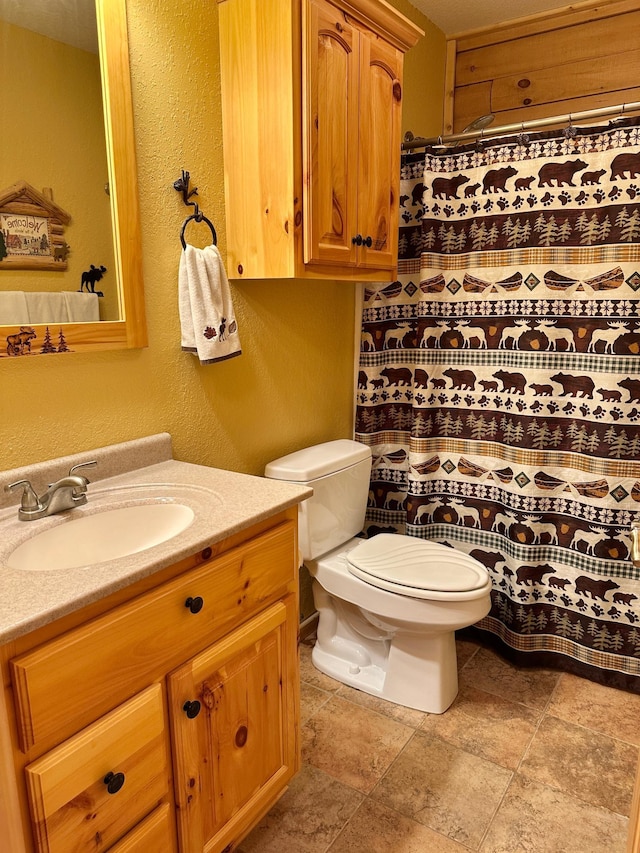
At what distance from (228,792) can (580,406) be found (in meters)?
1.56

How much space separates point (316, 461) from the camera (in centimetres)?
203

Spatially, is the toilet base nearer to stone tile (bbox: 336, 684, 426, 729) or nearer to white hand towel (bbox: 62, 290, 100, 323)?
stone tile (bbox: 336, 684, 426, 729)

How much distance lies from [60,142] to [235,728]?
1357 millimetres

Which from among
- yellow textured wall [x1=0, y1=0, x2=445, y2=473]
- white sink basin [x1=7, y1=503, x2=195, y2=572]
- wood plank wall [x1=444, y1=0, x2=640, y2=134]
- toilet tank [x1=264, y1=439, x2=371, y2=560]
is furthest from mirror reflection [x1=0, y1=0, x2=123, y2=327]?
wood plank wall [x1=444, y1=0, x2=640, y2=134]

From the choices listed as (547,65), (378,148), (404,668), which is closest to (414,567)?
(404,668)

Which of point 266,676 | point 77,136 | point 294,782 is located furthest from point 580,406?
point 77,136

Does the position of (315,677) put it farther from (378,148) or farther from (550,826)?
(378,148)

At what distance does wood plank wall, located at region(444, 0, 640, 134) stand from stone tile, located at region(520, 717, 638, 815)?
2354mm

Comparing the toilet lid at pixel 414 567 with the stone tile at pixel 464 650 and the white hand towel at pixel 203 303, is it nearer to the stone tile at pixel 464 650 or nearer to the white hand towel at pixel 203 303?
the stone tile at pixel 464 650

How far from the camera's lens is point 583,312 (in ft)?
6.51

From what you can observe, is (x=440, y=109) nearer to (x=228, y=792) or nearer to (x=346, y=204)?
(x=346, y=204)

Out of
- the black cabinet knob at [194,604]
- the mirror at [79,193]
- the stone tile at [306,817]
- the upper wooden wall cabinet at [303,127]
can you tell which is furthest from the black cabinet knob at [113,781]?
the upper wooden wall cabinet at [303,127]

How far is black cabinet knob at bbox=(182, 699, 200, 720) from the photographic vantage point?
1180mm

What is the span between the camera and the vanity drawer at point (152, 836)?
108 cm
